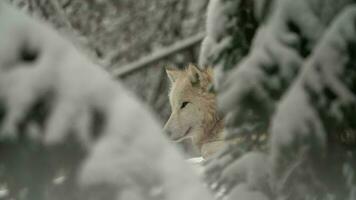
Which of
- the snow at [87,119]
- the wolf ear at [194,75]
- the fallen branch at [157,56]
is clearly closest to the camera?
the snow at [87,119]

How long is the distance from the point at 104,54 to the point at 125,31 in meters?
0.23

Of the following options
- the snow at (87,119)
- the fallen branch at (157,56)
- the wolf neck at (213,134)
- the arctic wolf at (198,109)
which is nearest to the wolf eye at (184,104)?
the arctic wolf at (198,109)

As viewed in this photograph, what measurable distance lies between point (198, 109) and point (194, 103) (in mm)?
93

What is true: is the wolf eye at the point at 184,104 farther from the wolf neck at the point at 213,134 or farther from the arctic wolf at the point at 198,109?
the wolf neck at the point at 213,134

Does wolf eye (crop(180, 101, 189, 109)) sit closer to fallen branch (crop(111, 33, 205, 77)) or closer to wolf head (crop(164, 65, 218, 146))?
wolf head (crop(164, 65, 218, 146))

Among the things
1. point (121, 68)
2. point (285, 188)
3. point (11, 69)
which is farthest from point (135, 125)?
point (121, 68)

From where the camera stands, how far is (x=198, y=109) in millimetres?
3699

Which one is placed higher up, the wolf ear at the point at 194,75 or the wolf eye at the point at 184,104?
the wolf eye at the point at 184,104

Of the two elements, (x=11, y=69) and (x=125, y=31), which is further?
(x=125, y=31)

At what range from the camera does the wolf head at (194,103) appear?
139 inches

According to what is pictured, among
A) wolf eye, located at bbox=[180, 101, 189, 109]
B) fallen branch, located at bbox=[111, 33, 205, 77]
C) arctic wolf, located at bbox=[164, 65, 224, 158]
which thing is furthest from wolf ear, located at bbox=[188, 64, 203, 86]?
fallen branch, located at bbox=[111, 33, 205, 77]

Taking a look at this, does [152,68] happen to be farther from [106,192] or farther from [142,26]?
[106,192]

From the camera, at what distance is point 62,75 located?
37.8 inches

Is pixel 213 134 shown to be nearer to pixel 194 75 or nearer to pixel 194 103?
pixel 194 103
